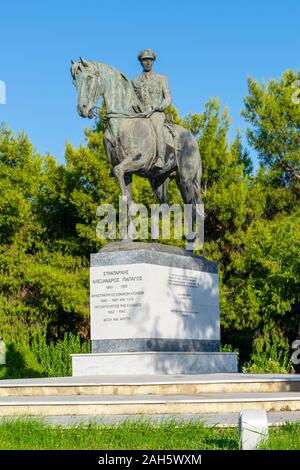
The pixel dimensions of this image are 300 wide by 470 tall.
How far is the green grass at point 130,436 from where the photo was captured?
23.4 ft

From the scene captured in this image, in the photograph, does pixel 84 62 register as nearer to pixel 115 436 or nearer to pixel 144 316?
pixel 144 316

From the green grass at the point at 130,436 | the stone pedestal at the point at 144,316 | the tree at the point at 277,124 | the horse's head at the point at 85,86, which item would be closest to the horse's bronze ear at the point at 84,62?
the horse's head at the point at 85,86

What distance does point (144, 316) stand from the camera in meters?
14.7

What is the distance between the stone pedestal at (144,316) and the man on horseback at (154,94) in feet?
7.24

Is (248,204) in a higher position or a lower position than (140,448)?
higher

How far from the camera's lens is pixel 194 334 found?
52.5 ft

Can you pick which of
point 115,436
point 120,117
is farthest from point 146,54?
point 115,436

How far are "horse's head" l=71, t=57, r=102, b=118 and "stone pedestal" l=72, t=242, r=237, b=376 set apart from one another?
2.74 metres

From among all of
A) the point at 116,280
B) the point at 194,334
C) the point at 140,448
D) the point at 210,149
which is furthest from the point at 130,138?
the point at 210,149

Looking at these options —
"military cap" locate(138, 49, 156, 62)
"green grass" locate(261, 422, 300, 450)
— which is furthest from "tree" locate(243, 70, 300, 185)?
"green grass" locate(261, 422, 300, 450)

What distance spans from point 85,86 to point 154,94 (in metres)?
1.76

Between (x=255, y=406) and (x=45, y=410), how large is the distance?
105 inches

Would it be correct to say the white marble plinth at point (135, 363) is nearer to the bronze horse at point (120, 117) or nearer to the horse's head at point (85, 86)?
the bronze horse at point (120, 117)
